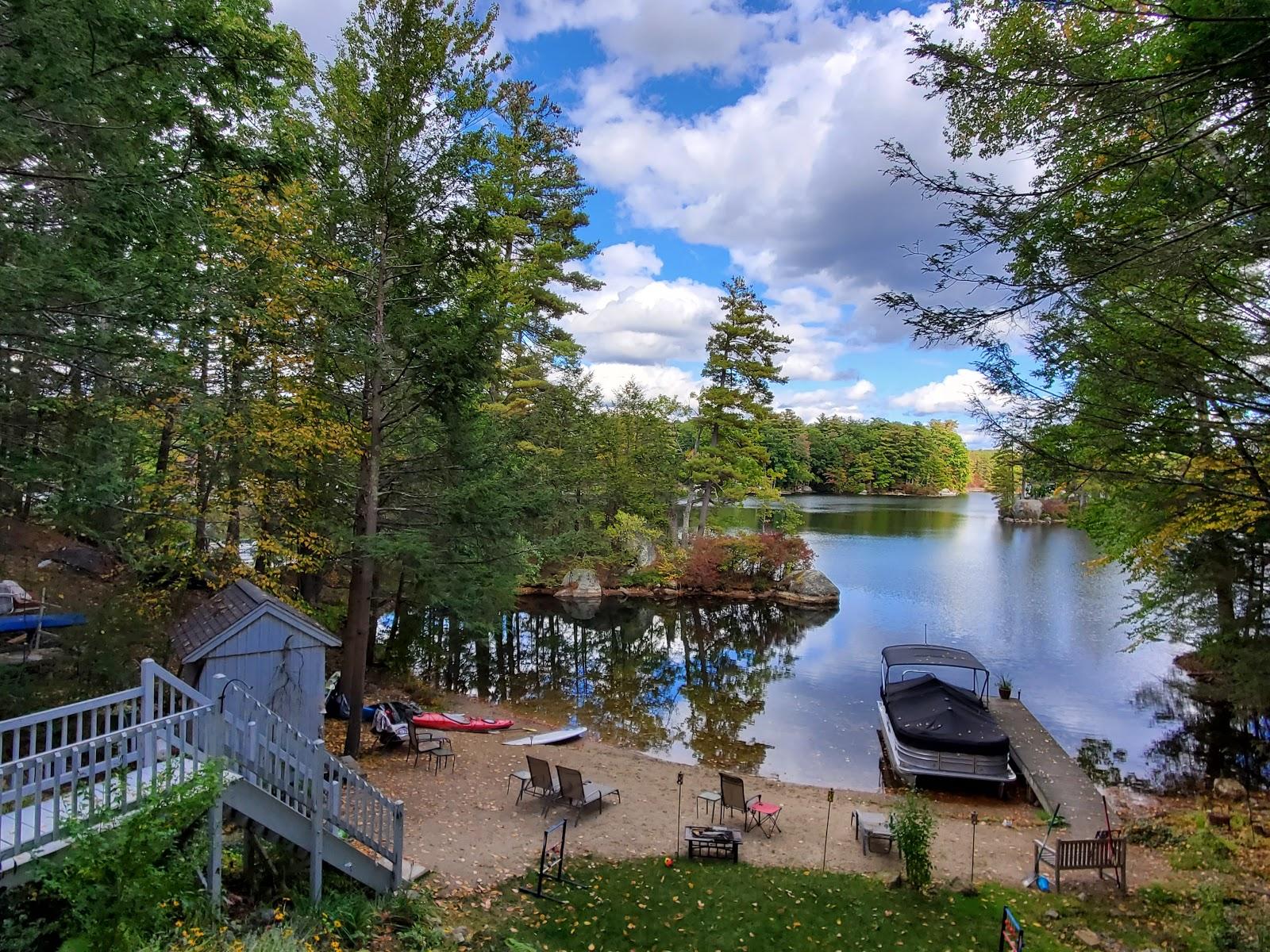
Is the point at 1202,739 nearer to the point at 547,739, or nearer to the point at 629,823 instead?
the point at 629,823

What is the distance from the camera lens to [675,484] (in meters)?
38.6

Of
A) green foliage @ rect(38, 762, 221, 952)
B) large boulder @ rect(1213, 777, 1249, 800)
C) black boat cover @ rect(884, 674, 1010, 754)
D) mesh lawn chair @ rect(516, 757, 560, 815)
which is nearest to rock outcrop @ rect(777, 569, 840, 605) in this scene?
black boat cover @ rect(884, 674, 1010, 754)

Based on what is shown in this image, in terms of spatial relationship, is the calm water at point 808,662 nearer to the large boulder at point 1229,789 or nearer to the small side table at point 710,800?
the large boulder at point 1229,789

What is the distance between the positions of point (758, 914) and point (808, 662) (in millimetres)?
16733

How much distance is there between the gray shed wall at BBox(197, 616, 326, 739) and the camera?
7969mm

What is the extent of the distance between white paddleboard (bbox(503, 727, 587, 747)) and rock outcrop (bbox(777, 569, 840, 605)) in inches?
767

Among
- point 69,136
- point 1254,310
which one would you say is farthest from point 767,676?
point 69,136

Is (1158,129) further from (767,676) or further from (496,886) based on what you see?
(767,676)

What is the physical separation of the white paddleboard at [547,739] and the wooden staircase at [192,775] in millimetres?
6831

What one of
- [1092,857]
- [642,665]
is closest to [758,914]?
[1092,857]

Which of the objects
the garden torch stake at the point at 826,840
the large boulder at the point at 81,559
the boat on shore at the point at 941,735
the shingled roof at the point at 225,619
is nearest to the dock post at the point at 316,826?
the shingled roof at the point at 225,619

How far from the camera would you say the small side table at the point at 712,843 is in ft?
31.1

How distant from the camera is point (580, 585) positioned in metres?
34.5

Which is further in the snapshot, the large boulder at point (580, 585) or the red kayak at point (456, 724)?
the large boulder at point (580, 585)
